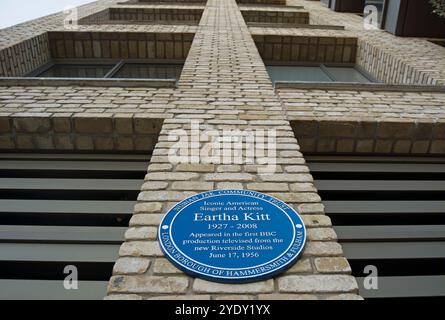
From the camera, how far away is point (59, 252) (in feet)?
8.04

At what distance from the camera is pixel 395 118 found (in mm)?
3350

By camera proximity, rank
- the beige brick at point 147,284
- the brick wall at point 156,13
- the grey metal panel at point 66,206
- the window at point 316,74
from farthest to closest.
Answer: the brick wall at point 156,13
the window at point 316,74
the grey metal panel at point 66,206
the beige brick at point 147,284

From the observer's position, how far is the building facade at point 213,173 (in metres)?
1.93

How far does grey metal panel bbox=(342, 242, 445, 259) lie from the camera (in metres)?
2.46

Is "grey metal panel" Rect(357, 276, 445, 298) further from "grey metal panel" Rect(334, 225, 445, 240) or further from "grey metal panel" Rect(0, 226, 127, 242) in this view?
"grey metal panel" Rect(0, 226, 127, 242)

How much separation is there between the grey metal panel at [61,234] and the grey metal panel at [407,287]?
180cm

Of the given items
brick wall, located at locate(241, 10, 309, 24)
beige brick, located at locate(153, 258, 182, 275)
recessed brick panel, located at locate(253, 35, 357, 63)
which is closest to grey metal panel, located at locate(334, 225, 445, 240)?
beige brick, located at locate(153, 258, 182, 275)

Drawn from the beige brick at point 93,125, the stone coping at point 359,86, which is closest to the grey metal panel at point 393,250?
the stone coping at point 359,86

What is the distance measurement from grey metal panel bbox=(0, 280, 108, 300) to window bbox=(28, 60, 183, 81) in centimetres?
412

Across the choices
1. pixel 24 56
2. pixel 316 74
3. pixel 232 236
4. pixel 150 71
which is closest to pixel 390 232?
pixel 232 236

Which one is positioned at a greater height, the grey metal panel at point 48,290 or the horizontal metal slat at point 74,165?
the horizontal metal slat at point 74,165

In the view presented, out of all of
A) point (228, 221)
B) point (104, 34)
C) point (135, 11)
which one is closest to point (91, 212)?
point (228, 221)

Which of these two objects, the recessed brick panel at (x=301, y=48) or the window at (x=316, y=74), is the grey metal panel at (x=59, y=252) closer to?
the window at (x=316, y=74)

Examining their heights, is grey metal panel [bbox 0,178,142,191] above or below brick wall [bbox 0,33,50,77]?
below
